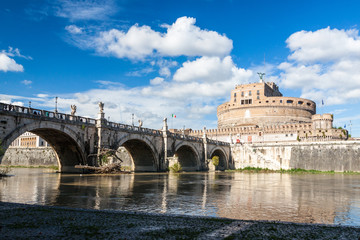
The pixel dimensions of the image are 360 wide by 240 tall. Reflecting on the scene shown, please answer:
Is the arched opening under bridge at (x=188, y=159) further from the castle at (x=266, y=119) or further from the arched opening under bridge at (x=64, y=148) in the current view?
the arched opening under bridge at (x=64, y=148)

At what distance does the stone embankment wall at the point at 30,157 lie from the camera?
7131 cm

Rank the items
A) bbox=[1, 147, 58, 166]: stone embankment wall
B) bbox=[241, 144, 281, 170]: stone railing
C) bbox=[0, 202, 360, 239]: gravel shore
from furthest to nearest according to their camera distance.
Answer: bbox=[241, 144, 281, 170]: stone railing
bbox=[1, 147, 58, 166]: stone embankment wall
bbox=[0, 202, 360, 239]: gravel shore

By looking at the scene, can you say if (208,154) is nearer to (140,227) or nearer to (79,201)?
(79,201)

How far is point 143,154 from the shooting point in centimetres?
5350

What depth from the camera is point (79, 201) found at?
51.5 ft

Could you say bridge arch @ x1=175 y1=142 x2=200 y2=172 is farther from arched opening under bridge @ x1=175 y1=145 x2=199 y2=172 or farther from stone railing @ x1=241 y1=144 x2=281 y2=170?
stone railing @ x1=241 y1=144 x2=281 y2=170

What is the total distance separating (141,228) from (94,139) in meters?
33.3

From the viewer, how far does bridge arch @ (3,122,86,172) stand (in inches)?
1334

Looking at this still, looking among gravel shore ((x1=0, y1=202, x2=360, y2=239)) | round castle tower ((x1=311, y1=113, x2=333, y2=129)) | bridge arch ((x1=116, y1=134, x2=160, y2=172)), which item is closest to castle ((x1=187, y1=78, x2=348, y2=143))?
round castle tower ((x1=311, y1=113, x2=333, y2=129))

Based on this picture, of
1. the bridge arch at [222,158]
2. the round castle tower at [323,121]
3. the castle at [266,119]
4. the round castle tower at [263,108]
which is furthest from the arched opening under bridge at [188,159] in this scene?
the round castle tower at [263,108]

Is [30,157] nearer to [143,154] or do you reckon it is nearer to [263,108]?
[143,154]

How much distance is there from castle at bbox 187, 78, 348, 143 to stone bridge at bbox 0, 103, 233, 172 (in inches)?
911

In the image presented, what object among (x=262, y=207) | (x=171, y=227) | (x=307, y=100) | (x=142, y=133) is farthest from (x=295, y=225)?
(x=307, y=100)

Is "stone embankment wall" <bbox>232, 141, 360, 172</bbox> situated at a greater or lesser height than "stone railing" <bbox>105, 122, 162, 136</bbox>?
lesser
